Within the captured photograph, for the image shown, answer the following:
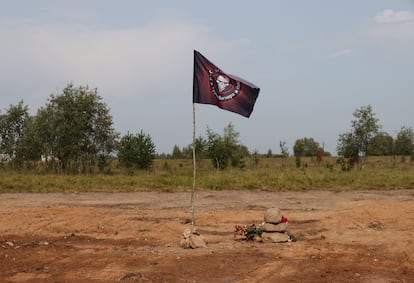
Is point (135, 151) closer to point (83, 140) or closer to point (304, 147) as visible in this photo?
point (83, 140)

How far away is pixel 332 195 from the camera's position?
63.8 feet

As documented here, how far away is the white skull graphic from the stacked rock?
2.67 m

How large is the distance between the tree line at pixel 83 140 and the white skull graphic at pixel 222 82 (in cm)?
2196

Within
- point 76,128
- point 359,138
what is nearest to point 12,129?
point 76,128

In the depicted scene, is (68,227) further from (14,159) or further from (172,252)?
(14,159)

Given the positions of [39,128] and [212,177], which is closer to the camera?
[212,177]

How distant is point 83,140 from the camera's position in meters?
30.8

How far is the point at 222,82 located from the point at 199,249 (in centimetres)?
333

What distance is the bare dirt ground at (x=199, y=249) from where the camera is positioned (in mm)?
7312

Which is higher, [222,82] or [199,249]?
[222,82]

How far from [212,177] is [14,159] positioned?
16.2 m

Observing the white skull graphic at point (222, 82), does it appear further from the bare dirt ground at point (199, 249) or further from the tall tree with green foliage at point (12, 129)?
the tall tree with green foliage at point (12, 129)

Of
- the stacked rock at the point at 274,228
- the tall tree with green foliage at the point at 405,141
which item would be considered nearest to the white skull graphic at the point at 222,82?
the stacked rock at the point at 274,228

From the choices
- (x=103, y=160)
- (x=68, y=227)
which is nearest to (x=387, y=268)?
(x=68, y=227)
